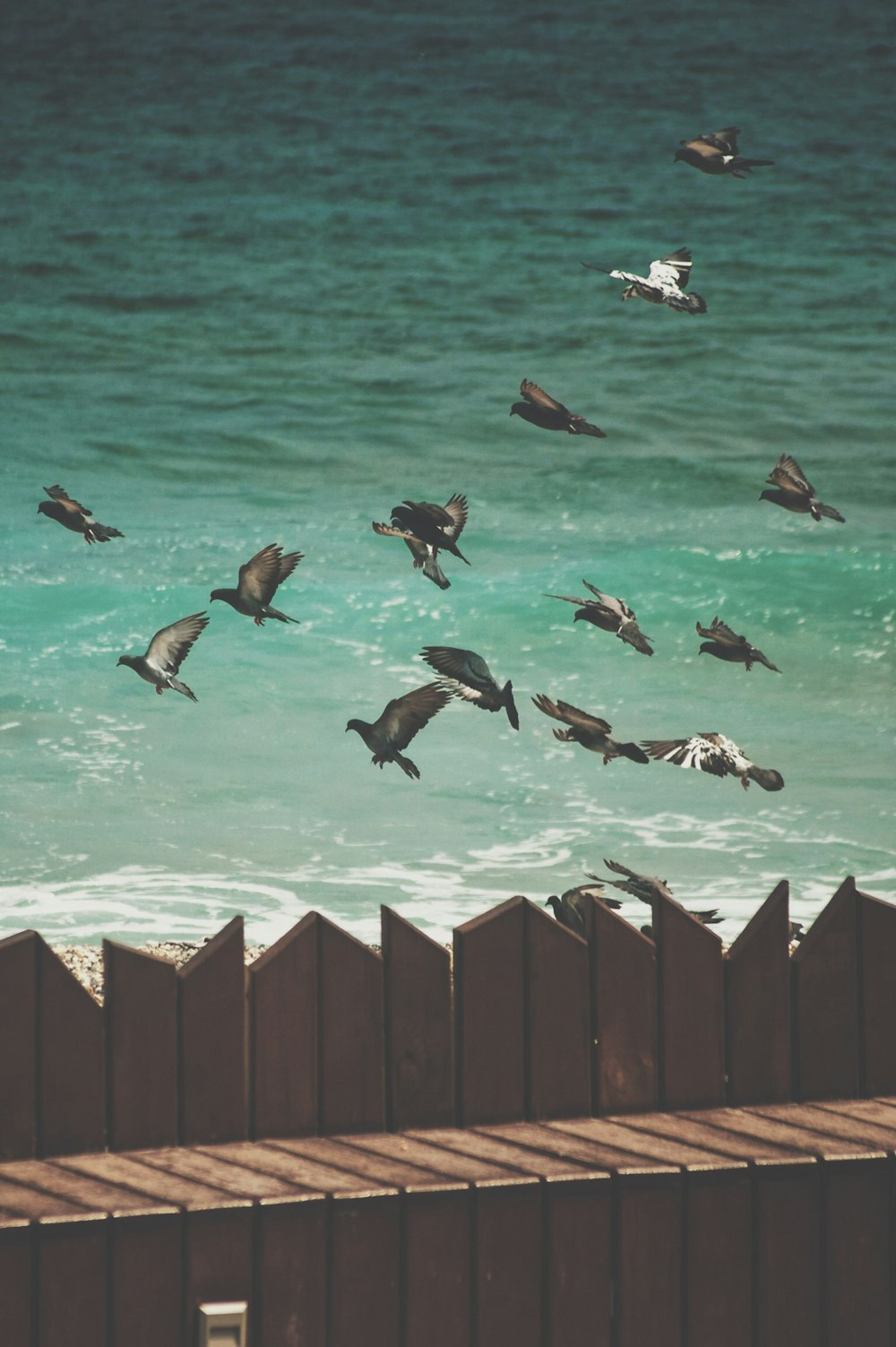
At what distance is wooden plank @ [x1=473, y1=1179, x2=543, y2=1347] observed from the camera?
6.90 ft

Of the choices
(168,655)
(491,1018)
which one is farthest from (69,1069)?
(168,655)

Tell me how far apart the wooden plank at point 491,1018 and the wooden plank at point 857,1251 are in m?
0.43

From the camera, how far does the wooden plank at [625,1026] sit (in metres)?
2.31

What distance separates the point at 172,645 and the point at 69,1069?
2241 millimetres

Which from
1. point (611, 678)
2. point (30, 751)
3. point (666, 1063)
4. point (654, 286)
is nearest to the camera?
point (666, 1063)

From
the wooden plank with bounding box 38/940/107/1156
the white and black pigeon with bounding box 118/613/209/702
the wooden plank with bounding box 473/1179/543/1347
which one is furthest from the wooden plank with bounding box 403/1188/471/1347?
the white and black pigeon with bounding box 118/613/209/702

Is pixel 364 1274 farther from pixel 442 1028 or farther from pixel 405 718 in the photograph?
pixel 405 718

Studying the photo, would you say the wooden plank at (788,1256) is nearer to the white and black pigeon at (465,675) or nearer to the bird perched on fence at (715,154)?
the white and black pigeon at (465,675)

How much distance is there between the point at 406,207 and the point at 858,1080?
20.7 metres

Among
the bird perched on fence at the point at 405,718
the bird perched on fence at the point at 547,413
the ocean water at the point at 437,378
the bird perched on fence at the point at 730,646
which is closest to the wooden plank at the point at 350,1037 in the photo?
the bird perched on fence at the point at 405,718

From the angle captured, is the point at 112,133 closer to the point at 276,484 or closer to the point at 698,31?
the point at 276,484

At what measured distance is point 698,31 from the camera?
20844 millimetres

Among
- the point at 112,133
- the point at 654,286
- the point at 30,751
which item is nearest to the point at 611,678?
the point at 30,751

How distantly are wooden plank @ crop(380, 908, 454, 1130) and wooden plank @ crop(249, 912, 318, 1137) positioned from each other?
10 centimetres
